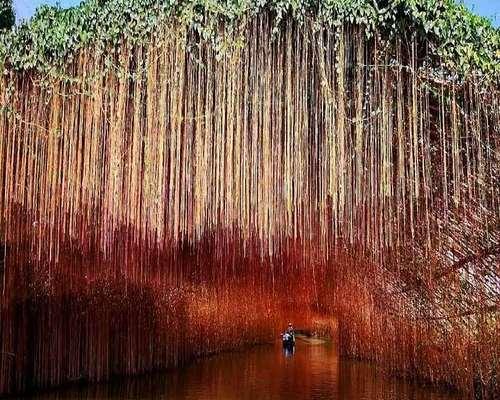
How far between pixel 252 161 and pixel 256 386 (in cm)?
622

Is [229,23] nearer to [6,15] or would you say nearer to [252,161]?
[252,161]

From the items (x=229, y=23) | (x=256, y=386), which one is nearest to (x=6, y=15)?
(x=229, y=23)

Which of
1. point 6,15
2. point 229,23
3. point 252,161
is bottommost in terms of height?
point 252,161

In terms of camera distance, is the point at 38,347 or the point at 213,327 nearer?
the point at 38,347

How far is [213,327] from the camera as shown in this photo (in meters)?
14.8

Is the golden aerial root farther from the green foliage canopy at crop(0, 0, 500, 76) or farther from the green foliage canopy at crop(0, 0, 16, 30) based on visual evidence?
the green foliage canopy at crop(0, 0, 16, 30)

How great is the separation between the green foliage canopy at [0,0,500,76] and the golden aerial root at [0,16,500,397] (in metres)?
0.13

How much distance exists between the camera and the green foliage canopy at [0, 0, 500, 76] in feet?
14.1

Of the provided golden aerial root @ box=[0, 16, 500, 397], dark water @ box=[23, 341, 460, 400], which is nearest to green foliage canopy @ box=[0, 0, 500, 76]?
golden aerial root @ box=[0, 16, 500, 397]

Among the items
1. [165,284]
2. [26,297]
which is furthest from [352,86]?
[165,284]

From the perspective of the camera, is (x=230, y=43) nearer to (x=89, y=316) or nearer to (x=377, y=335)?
(x=89, y=316)

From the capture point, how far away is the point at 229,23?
4.67 metres

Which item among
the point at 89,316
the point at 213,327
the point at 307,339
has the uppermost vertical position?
the point at 89,316

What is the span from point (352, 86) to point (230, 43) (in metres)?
1.02
